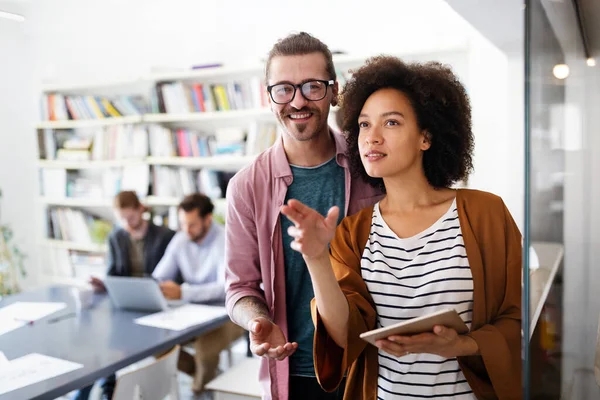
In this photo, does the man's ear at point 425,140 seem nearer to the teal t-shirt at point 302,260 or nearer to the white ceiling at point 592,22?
the teal t-shirt at point 302,260

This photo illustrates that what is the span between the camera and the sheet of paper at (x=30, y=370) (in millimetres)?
1961

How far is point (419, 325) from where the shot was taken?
110cm

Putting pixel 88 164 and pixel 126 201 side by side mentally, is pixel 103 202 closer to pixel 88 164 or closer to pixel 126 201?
pixel 88 164

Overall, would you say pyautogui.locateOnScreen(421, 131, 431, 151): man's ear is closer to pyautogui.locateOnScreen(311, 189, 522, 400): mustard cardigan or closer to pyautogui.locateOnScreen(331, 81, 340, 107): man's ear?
pyautogui.locateOnScreen(311, 189, 522, 400): mustard cardigan

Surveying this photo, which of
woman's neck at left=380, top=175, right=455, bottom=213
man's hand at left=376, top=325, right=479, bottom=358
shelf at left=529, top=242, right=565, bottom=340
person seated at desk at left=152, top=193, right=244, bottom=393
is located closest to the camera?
shelf at left=529, top=242, right=565, bottom=340

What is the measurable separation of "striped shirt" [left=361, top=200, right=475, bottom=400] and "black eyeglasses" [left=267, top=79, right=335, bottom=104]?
0.46 m

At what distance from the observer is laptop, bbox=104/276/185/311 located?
271cm

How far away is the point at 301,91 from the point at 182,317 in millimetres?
1579

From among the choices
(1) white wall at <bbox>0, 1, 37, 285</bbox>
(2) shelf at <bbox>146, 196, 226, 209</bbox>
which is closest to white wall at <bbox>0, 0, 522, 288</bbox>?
(1) white wall at <bbox>0, 1, 37, 285</bbox>

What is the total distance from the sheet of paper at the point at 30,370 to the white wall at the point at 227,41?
7.28 feet

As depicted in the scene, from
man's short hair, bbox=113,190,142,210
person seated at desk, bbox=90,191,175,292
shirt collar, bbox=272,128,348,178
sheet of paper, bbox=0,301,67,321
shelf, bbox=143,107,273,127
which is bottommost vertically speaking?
sheet of paper, bbox=0,301,67,321

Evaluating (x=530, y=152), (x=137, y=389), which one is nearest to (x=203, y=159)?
(x=137, y=389)

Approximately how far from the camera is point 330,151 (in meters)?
1.68

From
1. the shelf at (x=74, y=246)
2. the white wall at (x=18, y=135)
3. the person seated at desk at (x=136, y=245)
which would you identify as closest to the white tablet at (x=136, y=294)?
the person seated at desk at (x=136, y=245)
